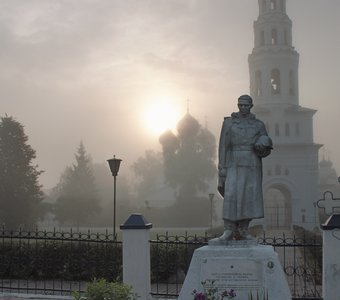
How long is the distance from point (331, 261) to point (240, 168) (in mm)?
2836

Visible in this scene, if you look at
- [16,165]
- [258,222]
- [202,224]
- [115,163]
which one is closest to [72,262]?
[115,163]

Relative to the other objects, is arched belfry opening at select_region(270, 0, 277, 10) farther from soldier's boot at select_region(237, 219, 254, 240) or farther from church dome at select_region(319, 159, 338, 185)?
soldier's boot at select_region(237, 219, 254, 240)

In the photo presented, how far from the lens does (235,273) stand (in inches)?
320

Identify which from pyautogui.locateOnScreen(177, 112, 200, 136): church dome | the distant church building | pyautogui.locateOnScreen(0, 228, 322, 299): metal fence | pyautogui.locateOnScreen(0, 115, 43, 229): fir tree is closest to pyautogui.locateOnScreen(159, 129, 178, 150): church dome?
pyautogui.locateOnScreen(177, 112, 200, 136): church dome

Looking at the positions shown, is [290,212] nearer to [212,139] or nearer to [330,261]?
[212,139]

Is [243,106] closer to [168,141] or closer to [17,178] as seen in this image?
[17,178]

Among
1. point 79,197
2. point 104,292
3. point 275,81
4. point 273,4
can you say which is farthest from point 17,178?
point 104,292

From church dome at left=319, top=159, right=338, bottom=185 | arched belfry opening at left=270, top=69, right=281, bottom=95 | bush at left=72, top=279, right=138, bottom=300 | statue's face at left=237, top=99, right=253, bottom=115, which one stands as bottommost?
bush at left=72, top=279, right=138, bottom=300

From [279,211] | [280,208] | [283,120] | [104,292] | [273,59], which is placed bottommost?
[104,292]

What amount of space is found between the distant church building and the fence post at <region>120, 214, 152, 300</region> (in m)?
40.3

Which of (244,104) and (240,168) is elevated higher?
(244,104)

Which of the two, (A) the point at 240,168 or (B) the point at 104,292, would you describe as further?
(A) the point at 240,168

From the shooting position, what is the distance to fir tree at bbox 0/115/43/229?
42.4 metres

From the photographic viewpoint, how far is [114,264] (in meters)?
15.3
